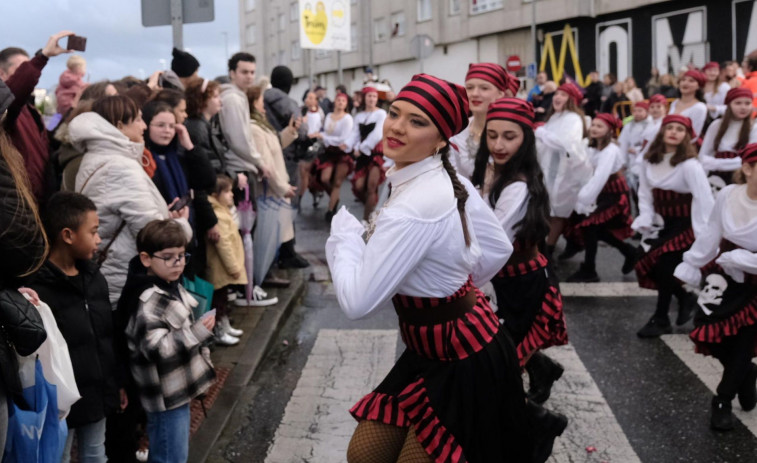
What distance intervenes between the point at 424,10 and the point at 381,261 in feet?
136

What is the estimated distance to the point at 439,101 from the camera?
9.49 ft

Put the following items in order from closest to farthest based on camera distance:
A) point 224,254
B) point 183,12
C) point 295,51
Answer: point 224,254, point 183,12, point 295,51

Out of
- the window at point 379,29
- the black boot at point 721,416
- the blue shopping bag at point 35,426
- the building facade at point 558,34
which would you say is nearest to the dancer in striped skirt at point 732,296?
the black boot at point 721,416

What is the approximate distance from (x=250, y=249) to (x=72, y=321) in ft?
11.9

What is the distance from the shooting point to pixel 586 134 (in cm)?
885

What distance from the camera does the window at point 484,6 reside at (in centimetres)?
3650

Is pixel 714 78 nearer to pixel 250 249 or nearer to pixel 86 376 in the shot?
pixel 250 249

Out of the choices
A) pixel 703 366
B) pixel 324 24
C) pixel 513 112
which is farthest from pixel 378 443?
pixel 324 24

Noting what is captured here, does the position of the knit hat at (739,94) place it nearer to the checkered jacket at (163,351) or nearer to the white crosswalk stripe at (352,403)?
the white crosswalk stripe at (352,403)

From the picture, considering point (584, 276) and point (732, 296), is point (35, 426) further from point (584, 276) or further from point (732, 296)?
point (584, 276)

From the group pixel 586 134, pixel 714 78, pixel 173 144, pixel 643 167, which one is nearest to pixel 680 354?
pixel 643 167

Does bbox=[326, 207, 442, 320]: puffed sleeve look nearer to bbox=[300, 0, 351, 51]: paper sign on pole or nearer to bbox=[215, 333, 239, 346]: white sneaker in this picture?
bbox=[215, 333, 239, 346]: white sneaker

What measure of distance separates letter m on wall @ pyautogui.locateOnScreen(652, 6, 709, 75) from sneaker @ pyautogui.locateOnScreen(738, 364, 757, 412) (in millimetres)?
25124

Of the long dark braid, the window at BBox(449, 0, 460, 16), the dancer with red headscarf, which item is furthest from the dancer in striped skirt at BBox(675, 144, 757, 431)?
the window at BBox(449, 0, 460, 16)
